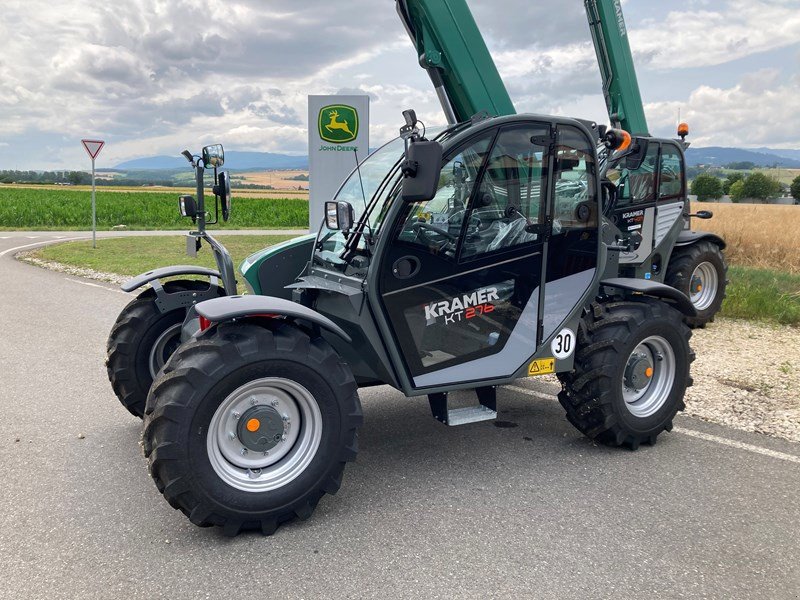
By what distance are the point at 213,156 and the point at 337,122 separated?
7.87m

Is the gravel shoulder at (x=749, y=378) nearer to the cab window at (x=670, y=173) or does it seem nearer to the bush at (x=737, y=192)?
the cab window at (x=670, y=173)

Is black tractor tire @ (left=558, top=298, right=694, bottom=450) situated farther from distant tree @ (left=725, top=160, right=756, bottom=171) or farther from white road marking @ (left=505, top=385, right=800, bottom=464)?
distant tree @ (left=725, top=160, right=756, bottom=171)

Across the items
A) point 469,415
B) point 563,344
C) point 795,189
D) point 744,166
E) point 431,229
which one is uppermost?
point 744,166

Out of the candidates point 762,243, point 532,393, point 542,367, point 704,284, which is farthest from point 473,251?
point 762,243

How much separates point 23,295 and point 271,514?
9.42 metres

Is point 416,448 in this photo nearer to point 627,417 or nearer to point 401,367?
point 401,367

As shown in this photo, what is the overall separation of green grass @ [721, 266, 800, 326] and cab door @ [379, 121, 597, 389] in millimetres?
6626

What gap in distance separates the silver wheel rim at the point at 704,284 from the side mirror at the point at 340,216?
24.4ft

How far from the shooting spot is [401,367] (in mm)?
4160

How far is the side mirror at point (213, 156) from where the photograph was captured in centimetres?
512

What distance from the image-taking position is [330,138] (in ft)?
41.4

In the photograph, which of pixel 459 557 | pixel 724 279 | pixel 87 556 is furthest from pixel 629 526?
pixel 724 279

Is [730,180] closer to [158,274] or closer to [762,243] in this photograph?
[762,243]

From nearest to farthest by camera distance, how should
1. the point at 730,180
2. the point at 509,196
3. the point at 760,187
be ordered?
the point at 509,196
the point at 760,187
the point at 730,180
